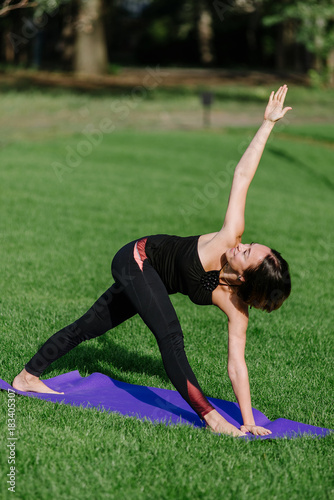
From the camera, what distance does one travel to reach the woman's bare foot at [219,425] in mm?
3828

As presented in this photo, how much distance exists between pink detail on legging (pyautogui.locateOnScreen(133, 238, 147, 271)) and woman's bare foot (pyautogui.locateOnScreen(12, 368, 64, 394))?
1.10m

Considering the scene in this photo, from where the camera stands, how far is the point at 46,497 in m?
3.15

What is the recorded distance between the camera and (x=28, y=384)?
4.35 m

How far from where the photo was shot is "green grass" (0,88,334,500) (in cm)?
341

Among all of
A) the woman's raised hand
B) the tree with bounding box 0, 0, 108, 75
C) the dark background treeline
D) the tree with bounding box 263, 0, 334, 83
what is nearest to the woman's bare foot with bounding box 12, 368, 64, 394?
the woman's raised hand

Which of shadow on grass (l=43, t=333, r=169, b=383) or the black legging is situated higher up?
the black legging

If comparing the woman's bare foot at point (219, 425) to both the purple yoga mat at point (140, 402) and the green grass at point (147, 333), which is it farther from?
the purple yoga mat at point (140, 402)

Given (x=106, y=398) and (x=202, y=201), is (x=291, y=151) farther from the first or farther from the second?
(x=106, y=398)

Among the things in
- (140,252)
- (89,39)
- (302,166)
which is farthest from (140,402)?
(89,39)

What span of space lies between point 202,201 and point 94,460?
31.3 feet

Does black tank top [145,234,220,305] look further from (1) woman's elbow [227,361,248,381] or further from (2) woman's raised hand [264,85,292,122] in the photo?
(2) woman's raised hand [264,85,292,122]

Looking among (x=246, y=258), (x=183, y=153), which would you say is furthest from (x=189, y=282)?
(x=183, y=153)

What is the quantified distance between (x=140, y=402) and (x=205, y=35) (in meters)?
45.1

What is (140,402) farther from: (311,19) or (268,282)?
(311,19)
